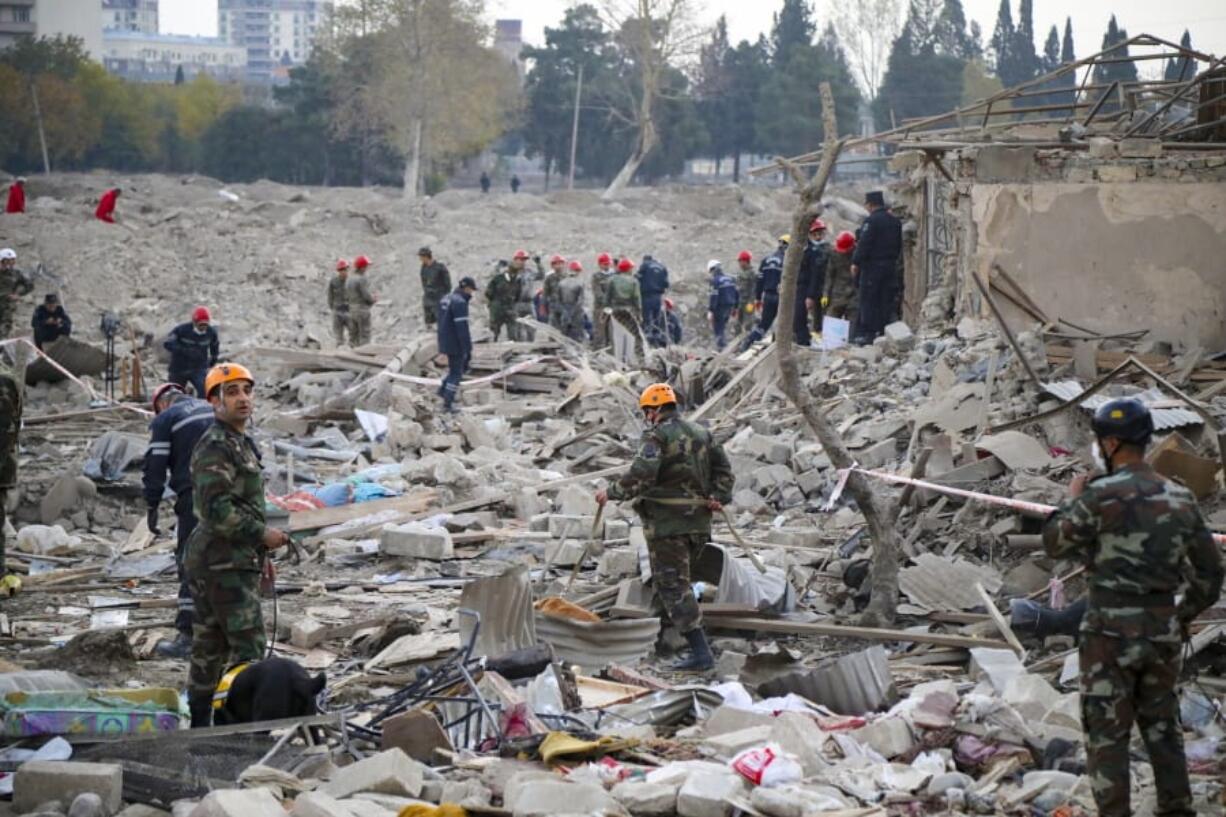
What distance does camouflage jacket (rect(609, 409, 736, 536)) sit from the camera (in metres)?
8.76

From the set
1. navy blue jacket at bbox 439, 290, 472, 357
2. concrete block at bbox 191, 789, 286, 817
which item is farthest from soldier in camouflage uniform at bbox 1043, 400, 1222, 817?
navy blue jacket at bbox 439, 290, 472, 357

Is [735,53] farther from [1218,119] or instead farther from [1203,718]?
[1203,718]

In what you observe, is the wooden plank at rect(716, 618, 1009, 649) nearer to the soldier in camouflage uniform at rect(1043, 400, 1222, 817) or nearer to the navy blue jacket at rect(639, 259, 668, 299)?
the soldier in camouflage uniform at rect(1043, 400, 1222, 817)

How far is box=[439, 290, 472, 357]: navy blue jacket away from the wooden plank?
946cm

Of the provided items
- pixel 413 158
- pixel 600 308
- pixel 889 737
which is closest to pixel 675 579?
pixel 889 737

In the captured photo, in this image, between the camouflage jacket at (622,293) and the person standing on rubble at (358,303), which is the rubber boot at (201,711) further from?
the person standing on rubble at (358,303)

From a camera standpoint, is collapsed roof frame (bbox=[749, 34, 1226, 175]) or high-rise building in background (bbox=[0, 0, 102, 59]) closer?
collapsed roof frame (bbox=[749, 34, 1226, 175])

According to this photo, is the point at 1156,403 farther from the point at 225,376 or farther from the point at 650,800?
the point at 225,376

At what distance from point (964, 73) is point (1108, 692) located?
68163mm

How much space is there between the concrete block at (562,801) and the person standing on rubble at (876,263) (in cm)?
1229

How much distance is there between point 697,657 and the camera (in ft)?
28.7

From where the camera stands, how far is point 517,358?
20.3 metres

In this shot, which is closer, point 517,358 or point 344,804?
point 344,804

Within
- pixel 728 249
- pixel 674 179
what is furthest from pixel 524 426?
pixel 674 179
